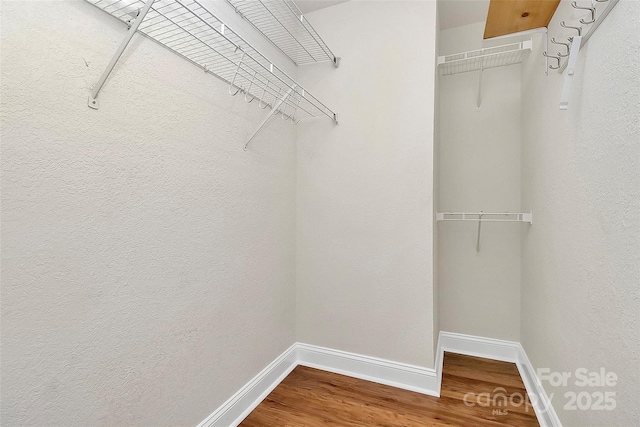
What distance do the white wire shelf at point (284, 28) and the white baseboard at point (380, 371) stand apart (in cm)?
200

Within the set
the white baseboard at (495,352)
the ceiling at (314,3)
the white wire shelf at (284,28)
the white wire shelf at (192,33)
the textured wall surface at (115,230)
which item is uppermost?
the ceiling at (314,3)

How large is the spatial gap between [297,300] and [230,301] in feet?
2.52

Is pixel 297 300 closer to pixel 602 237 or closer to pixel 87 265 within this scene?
pixel 87 265

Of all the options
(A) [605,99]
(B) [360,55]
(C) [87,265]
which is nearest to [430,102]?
(B) [360,55]

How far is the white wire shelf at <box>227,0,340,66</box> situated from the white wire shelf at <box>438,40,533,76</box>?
92cm

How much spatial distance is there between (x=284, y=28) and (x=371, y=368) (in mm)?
2162

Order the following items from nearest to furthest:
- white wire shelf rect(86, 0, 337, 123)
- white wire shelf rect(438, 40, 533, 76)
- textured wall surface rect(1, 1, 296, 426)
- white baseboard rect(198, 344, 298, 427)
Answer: textured wall surface rect(1, 1, 296, 426) < white wire shelf rect(86, 0, 337, 123) < white baseboard rect(198, 344, 298, 427) < white wire shelf rect(438, 40, 533, 76)

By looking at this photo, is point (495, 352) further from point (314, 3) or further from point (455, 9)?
point (314, 3)

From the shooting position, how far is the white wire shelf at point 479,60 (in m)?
2.22

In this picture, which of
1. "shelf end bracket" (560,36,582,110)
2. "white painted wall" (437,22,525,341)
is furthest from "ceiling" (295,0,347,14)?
"shelf end bracket" (560,36,582,110)

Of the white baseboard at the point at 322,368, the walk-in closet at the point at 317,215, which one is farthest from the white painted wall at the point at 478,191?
the white baseboard at the point at 322,368

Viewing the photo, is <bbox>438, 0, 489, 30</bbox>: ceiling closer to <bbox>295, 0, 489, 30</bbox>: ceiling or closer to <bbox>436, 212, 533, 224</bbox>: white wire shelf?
<bbox>295, 0, 489, 30</bbox>: ceiling

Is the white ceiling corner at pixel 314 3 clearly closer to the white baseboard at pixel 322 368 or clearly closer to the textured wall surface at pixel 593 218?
the textured wall surface at pixel 593 218

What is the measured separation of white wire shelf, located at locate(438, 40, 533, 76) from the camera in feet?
7.28
